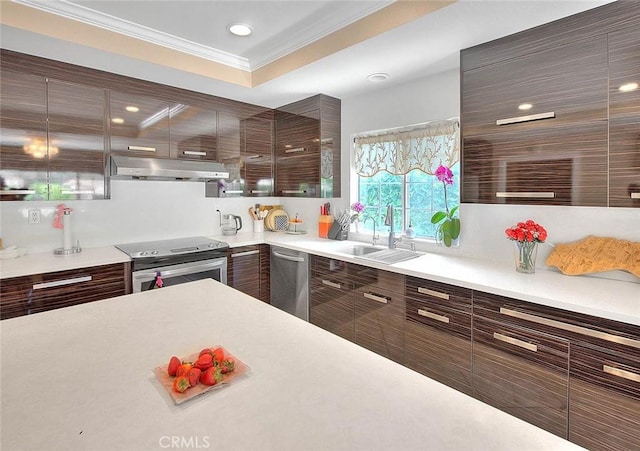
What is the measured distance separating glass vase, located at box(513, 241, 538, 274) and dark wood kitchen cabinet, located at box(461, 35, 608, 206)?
0.86 feet

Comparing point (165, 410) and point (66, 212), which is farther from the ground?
point (66, 212)

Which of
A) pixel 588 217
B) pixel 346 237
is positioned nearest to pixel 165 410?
pixel 588 217

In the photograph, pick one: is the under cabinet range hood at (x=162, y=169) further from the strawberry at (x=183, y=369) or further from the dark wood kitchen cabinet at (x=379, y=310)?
the strawberry at (x=183, y=369)

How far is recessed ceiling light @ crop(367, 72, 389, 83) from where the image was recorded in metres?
2.67

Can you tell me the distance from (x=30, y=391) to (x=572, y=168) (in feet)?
8.20

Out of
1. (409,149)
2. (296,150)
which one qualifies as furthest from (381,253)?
(296,150)

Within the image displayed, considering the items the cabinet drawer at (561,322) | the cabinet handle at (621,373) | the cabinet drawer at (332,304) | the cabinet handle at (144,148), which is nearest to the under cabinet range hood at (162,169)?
the cabinet handle at (144,148)

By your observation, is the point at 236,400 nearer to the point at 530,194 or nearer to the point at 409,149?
the point at 530,194

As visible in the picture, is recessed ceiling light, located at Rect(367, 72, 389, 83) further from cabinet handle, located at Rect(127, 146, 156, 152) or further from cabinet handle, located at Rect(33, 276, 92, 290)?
cabinet handle, located at Rect(33, 276, 92, 290)

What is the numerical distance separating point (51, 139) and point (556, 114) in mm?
3379

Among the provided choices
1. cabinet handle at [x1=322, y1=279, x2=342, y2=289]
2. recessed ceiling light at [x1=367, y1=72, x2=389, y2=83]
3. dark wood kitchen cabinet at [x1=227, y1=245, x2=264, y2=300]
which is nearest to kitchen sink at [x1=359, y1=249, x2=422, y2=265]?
cabinet handle at [x1=322, y1=279, x2=342, y2=289]

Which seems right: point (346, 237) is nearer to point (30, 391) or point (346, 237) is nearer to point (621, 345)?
point (621, 345)

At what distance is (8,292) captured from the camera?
2037mm

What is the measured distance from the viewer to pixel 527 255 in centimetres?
201
